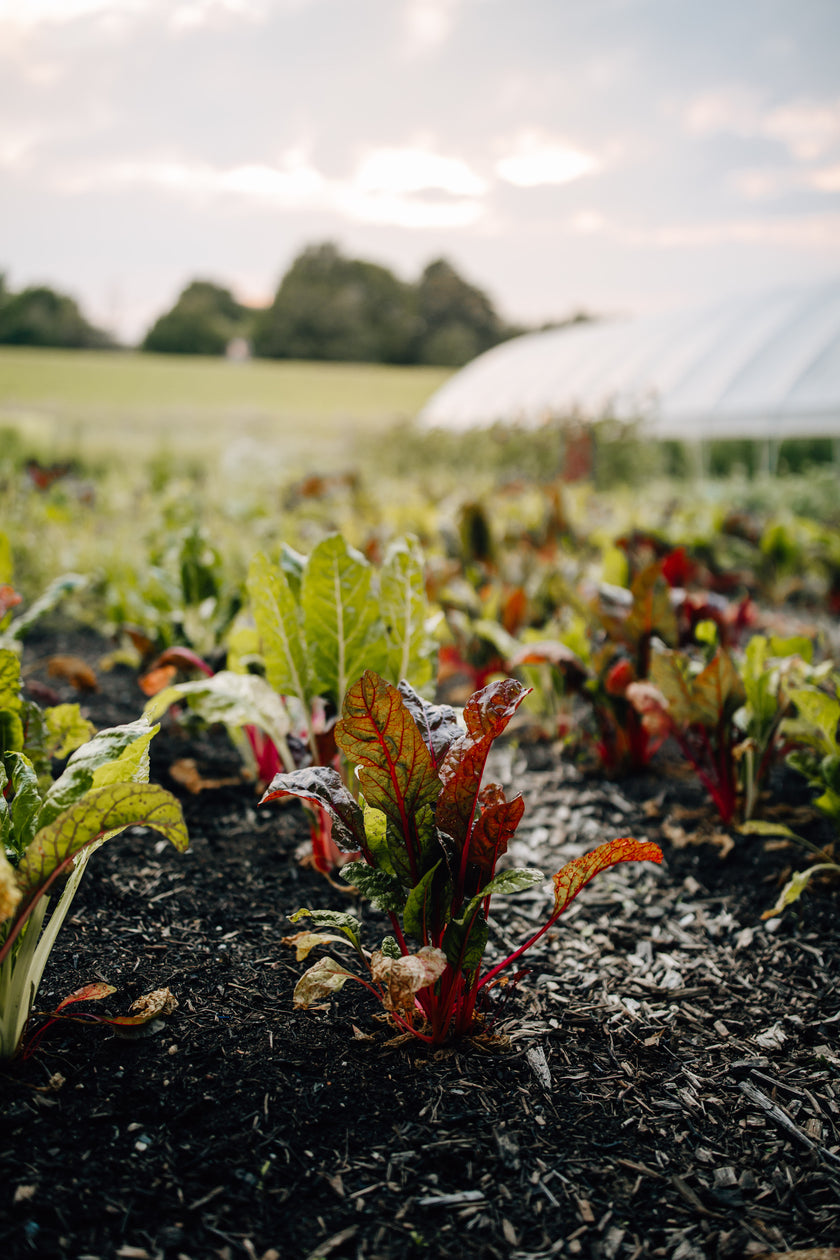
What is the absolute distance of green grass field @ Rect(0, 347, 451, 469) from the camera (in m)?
12.2

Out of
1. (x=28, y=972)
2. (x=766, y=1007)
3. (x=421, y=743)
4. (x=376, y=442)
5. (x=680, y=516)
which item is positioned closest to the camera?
(x=28, y=972)

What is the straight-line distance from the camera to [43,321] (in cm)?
3828

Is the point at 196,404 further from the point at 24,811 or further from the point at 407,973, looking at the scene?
the point at 407,973

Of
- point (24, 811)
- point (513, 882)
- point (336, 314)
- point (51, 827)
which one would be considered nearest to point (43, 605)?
point (24, 811)

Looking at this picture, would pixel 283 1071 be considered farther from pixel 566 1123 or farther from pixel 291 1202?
pixel 566 1123

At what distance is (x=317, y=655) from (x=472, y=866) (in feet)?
2.44

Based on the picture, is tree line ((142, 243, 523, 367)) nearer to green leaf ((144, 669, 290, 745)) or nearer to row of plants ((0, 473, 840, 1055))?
row of plants ((0, 473, 840, 1055))

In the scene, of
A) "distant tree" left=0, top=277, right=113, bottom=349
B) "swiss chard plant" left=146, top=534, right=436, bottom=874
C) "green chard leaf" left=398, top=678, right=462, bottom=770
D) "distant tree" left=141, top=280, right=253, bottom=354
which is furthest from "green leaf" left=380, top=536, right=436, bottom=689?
"distant tree" left=141, top=280, right=253, bottom=354

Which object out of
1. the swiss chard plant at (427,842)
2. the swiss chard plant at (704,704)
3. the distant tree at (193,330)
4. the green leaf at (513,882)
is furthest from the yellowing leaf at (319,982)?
the distant tree at (193,330)

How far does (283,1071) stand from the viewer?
149 cm

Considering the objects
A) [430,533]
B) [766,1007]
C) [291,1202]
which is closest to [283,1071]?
[291,1202]

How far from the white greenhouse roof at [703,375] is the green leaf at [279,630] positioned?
871 cm

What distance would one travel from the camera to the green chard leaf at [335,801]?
61.6 inches

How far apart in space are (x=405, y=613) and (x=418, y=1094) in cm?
107
